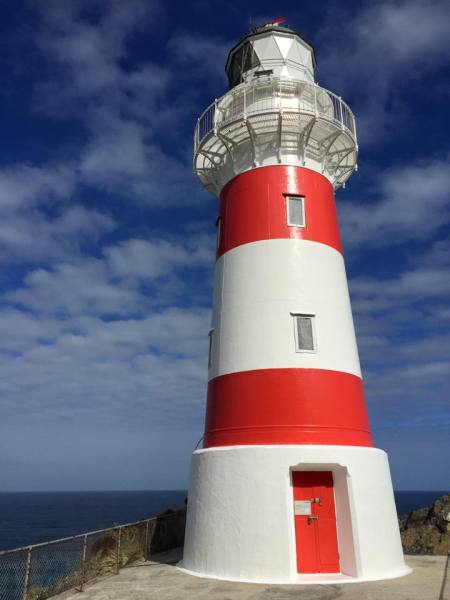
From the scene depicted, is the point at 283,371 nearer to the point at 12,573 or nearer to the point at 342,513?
the point at 342,513

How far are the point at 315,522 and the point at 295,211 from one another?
7.73 meters

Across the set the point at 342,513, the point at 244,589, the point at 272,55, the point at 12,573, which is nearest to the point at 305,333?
the point at 342,513

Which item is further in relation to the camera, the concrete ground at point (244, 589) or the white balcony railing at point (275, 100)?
the white balcony railing at point (275, 100)

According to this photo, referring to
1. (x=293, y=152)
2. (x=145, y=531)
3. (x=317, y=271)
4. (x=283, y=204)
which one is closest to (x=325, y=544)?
(x=145, y=531)

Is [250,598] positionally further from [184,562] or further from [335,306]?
[335,306]

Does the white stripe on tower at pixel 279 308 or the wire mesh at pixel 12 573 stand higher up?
the white stripe on tower at pixel 279 308

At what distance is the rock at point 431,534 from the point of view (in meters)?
17.8

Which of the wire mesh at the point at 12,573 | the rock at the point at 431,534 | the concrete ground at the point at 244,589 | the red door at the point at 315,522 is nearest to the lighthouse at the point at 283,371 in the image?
the red door at the point at 315,522

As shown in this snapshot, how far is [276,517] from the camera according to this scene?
1005cm

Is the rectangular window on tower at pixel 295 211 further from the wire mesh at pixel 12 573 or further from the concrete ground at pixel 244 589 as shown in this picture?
the wire mesh at pixel 12 573

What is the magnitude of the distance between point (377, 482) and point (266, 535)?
2861mm

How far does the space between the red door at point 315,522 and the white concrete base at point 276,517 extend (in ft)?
0.57

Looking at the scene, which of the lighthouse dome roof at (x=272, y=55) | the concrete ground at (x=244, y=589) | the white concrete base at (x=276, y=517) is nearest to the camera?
the concrete ground at (x=244, y=589)

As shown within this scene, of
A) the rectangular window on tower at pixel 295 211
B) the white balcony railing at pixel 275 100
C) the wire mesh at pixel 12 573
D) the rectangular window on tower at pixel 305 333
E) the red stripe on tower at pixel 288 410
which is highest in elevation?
the white balcony railing at pixel 275 100
